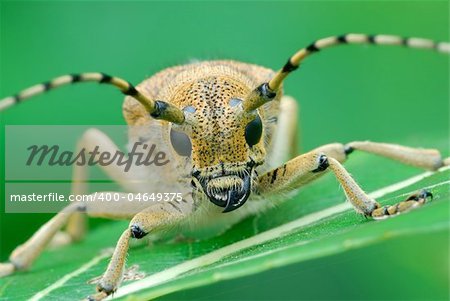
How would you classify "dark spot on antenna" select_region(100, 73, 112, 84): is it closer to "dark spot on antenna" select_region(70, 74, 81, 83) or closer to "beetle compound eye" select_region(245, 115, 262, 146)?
"dark spot on antenna" select_region(70, 74, 81, 83)

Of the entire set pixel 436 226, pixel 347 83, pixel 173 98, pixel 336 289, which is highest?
pixel 347 83

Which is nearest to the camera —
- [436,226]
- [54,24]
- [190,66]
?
[436,226]

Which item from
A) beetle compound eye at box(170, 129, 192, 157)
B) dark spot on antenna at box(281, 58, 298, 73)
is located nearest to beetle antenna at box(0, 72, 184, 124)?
beetle compound eye at box(170, 129, 192, 157)

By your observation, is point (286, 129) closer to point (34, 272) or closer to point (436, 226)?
point (34, 272)

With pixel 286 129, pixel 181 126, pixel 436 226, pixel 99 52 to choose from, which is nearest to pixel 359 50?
pixel 286 129

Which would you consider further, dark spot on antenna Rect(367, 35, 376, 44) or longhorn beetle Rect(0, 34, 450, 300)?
longhorn beetle Rect(0, 34, 450, 300)
